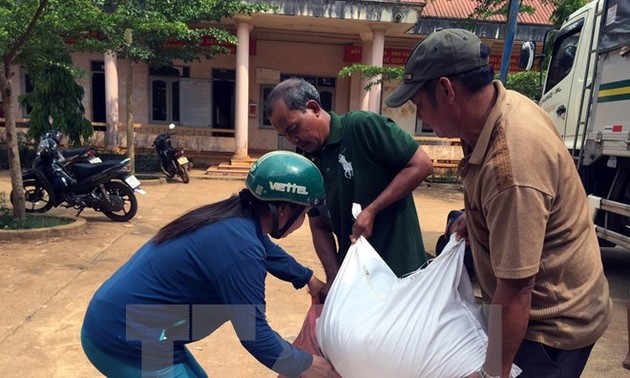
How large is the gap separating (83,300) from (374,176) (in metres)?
2.82

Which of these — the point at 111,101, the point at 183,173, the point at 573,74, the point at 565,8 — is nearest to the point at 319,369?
the point at 573,74

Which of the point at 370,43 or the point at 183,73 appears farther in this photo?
the point at 183,73

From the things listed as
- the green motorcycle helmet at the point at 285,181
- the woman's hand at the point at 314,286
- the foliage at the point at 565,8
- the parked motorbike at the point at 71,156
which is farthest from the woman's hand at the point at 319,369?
the foliage at the point at 565,8

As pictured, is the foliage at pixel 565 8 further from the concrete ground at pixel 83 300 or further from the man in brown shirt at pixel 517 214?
the man in brown shirt at pixel 517 214

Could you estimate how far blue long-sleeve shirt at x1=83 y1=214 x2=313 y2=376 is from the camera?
1.37 meters

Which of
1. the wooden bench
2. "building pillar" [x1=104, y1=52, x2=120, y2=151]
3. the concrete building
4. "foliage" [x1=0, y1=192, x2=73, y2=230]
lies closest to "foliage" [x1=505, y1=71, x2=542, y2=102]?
the concrete building

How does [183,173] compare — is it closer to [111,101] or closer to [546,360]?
[111,101]

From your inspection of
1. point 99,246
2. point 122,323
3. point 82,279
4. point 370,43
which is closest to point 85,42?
point 99,246

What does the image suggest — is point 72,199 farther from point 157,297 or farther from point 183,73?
point 183,73

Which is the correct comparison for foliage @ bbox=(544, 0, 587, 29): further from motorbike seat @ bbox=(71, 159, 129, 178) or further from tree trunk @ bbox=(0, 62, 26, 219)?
tree trunk @ bbox=(0, 62, 26, 219)

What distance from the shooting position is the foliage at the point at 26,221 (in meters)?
5.56

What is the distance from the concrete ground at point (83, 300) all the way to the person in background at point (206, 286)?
1442 millimetres

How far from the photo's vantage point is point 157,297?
1432 millimetres

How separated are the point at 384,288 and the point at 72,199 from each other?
224 inches
